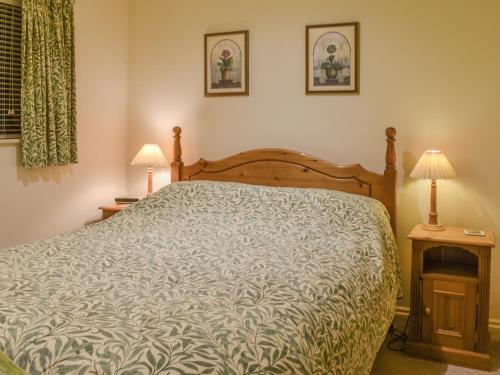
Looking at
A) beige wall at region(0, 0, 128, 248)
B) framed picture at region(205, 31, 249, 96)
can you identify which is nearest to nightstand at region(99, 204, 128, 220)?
beige wall at region(0, 0, 128, 248)

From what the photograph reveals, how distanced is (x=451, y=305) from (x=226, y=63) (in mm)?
2180

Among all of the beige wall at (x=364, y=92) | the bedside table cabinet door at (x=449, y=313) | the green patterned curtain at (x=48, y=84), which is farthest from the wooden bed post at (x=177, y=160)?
the bedside table cabinet door at (x=449, y=313)

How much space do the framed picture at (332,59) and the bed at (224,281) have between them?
1.52 feet

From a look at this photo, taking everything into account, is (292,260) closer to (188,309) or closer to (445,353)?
(188,309)

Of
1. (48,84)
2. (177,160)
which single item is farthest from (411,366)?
(48,84)

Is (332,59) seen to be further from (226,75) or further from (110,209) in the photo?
(110,209)

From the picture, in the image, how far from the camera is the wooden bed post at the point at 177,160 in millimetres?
3594

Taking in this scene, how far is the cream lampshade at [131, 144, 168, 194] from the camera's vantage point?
354cm

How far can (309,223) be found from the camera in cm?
263

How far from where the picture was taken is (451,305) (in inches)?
104

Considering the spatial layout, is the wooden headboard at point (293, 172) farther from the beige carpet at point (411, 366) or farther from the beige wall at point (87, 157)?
the beige carpet at point (411, 366)

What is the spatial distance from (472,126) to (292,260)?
1624mm

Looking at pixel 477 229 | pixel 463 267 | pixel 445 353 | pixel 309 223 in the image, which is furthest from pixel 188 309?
pixel 477 229

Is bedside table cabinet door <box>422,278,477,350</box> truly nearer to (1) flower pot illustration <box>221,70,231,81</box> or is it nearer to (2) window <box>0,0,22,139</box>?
(1) flower pot illustration <box>221,70,231,81</box>
